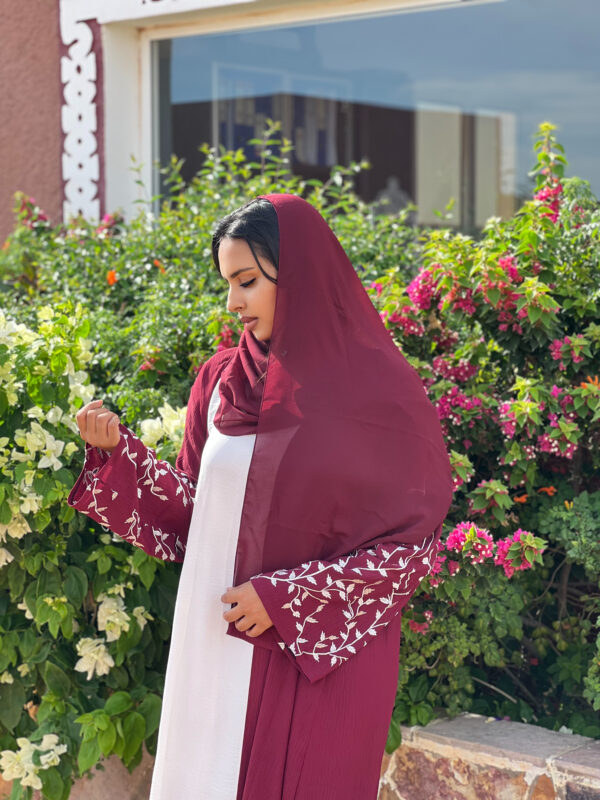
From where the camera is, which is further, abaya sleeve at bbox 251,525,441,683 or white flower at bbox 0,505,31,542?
white flower at bbox 0,505,31,542

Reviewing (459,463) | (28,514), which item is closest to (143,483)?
(28,514)

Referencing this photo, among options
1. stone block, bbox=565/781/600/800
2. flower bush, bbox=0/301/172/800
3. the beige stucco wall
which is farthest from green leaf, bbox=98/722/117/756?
the beige stucco wall

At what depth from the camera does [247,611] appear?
2.06 m

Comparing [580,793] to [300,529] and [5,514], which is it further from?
[5,514]

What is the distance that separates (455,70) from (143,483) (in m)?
4.59

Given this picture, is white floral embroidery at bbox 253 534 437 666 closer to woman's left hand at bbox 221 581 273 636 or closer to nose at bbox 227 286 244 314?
woman's left hand at bbox 221 581 273 636

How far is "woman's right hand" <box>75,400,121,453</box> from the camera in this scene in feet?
7.18

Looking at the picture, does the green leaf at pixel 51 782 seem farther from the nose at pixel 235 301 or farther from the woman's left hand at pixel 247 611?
the nose at pixel 235 301

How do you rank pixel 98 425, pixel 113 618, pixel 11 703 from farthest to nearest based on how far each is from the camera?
pixel 11 703 → pixel 113 618 → pixel 98 425

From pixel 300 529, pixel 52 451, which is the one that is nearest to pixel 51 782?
pixel 52 451

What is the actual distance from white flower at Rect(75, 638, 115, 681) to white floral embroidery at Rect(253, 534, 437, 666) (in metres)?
1.01

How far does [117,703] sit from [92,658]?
135 mm

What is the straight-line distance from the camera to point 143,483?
2301mm

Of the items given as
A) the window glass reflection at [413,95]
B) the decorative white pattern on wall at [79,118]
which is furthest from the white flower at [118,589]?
the window glass reflection at [413,95]
